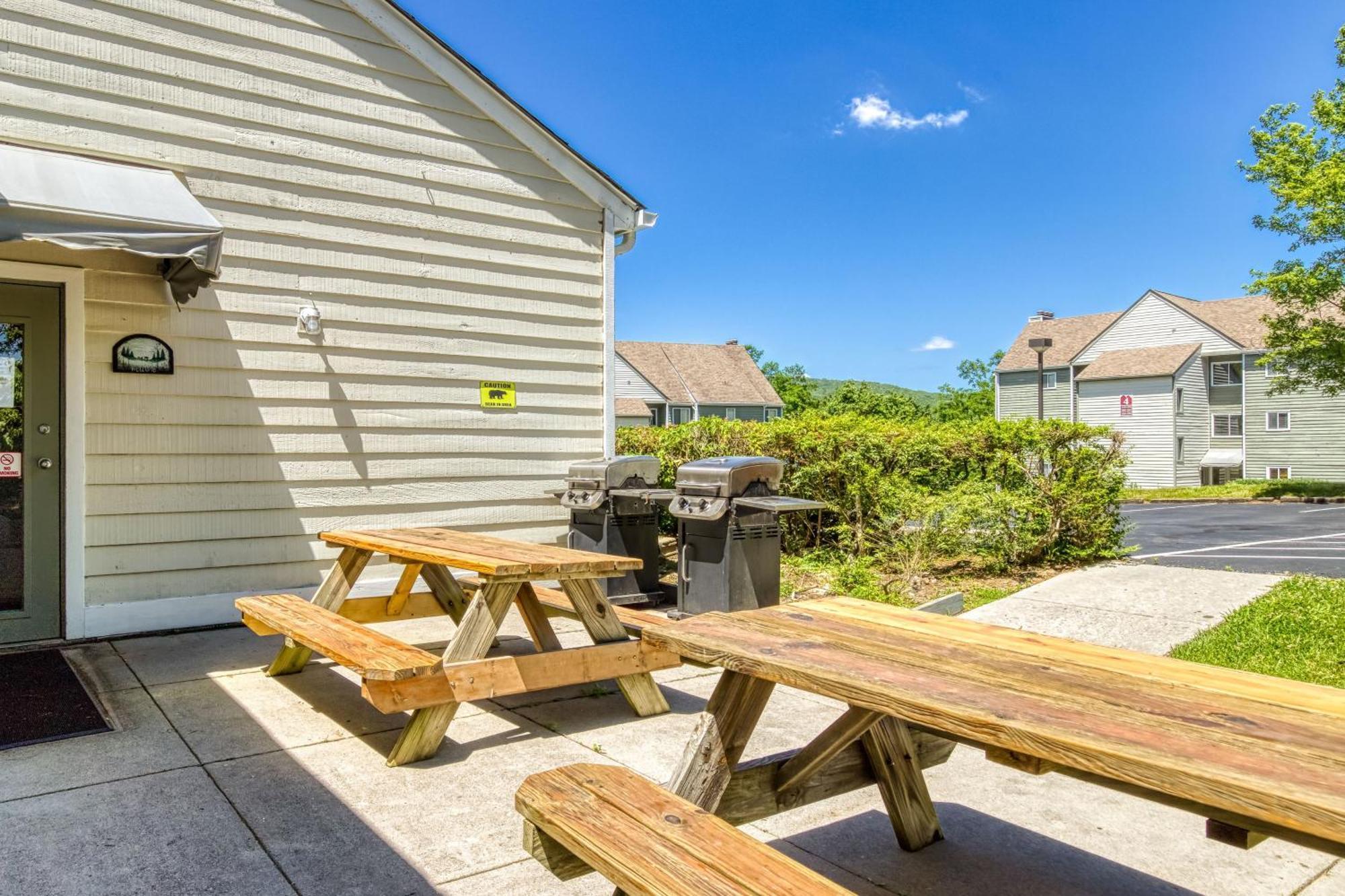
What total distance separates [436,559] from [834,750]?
Result: 1998 mm

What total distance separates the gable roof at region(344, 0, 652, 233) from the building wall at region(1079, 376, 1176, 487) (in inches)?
1089

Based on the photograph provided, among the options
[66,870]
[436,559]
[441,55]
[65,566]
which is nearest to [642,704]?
[436,559]

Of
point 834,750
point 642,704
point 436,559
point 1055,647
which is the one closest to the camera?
point 1055,647

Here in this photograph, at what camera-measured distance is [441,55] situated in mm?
6305

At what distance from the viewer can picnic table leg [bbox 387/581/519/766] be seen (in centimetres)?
322

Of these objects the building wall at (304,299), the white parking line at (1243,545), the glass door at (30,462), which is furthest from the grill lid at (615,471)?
the white parking line at (1243,545)

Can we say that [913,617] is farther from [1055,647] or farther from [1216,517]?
[1216,517]

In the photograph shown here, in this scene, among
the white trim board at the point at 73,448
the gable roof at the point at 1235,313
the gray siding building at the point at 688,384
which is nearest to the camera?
the white trim board at the point at 73,448

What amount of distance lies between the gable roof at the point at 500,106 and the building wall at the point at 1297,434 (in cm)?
2937

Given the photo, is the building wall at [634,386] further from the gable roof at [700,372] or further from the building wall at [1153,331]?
the building wall at [1153,331]

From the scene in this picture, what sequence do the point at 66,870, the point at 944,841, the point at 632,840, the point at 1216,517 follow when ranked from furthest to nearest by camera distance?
1. the point at 1216,517
2. the point at 944,841
3. the point at 66,870
4. the point at 632,840

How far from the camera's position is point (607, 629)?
3.71 meters

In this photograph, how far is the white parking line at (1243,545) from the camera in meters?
9.53

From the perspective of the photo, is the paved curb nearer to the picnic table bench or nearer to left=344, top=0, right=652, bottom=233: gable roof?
left=344, top=0, right=652, bottom=233: gable roof
